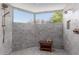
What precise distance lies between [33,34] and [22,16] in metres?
0.36

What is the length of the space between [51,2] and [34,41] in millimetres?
720

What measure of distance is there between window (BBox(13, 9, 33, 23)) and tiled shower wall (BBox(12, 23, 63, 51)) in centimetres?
7

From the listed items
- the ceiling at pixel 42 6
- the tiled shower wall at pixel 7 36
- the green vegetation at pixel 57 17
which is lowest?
the tiled shower wall at pixel 7 36

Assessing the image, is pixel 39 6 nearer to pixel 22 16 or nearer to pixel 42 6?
pixel 42 6

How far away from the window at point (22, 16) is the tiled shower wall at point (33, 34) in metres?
0.07

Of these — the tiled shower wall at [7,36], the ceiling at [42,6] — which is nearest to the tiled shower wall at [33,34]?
the tiled shower wall at [7,36]

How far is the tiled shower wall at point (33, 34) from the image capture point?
2.49m

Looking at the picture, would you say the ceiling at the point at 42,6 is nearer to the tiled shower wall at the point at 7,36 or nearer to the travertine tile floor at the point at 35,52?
the tiled shower wall at the point at 7,36

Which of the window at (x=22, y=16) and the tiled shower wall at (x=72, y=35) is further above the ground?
the window at (x=22, y=16)

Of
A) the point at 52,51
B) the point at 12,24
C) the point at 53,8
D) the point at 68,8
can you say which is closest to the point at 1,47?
the point at 12,24

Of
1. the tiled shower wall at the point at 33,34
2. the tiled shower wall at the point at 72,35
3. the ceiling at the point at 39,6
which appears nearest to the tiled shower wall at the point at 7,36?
the tiled shower wall at the point at 33,34

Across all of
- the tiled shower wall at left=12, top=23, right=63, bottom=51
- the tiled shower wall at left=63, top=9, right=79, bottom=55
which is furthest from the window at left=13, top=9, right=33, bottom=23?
the tiled shower wall at left=63, top=9, right=79, bottom=55

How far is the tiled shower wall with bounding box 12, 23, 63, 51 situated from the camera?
2492mm
